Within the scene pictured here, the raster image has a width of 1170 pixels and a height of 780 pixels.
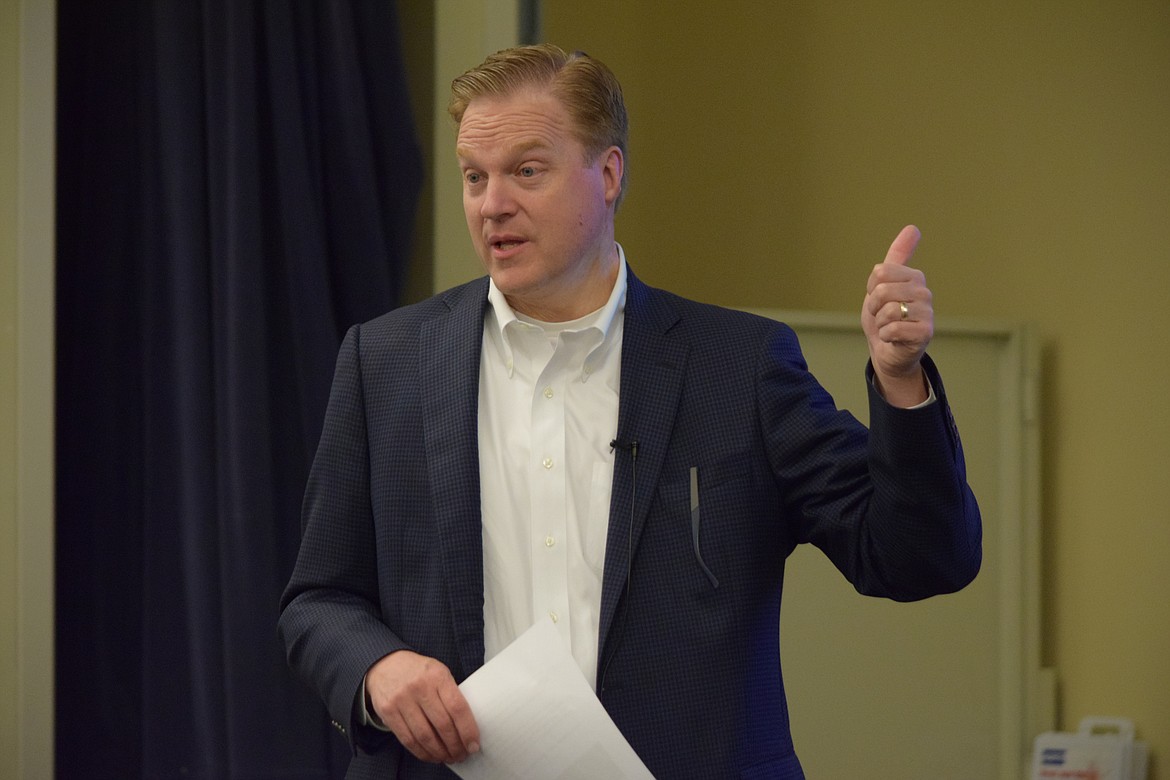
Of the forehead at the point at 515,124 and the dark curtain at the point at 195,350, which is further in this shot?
the dark curtain at the point at 195,350

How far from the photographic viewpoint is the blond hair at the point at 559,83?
1548 millimetres

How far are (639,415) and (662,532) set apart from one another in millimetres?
133

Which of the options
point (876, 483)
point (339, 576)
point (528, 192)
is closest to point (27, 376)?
point (339, 576)

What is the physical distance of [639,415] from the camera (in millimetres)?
1519

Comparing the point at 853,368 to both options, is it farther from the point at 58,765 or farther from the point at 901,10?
the point at 58,765

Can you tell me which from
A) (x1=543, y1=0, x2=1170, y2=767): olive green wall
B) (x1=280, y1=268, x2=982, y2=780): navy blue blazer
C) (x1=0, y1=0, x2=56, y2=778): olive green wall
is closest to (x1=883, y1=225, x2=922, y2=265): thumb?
(x1=280, y1=268, x2=982, y2=780): navy blue blazer

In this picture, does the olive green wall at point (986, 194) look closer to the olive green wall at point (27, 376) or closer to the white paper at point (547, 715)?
the olive green wall at point (27, 376)

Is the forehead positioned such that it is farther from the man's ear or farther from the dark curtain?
the dark curtain

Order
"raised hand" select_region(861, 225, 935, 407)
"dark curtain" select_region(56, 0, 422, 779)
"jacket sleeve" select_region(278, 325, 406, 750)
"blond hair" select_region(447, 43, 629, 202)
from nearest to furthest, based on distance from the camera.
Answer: "raised hand" select_region(861, 225, 935, 407), "jacket sleeve" select_region(278, 325, 406, 750), "blond hair" select_region(447, 43, 629, 202), "dark curtain" select_region(56, 0, 422, 779)

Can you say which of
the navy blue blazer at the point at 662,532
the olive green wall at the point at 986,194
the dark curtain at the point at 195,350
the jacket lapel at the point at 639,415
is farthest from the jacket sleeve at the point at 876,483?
the olive green wall at the point at 986,194

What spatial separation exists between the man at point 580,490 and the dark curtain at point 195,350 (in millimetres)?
959

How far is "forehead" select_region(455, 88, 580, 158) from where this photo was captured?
1513 mm

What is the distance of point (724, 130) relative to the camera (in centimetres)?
395

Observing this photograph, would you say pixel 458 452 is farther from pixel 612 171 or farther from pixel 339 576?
pixel 612 171
